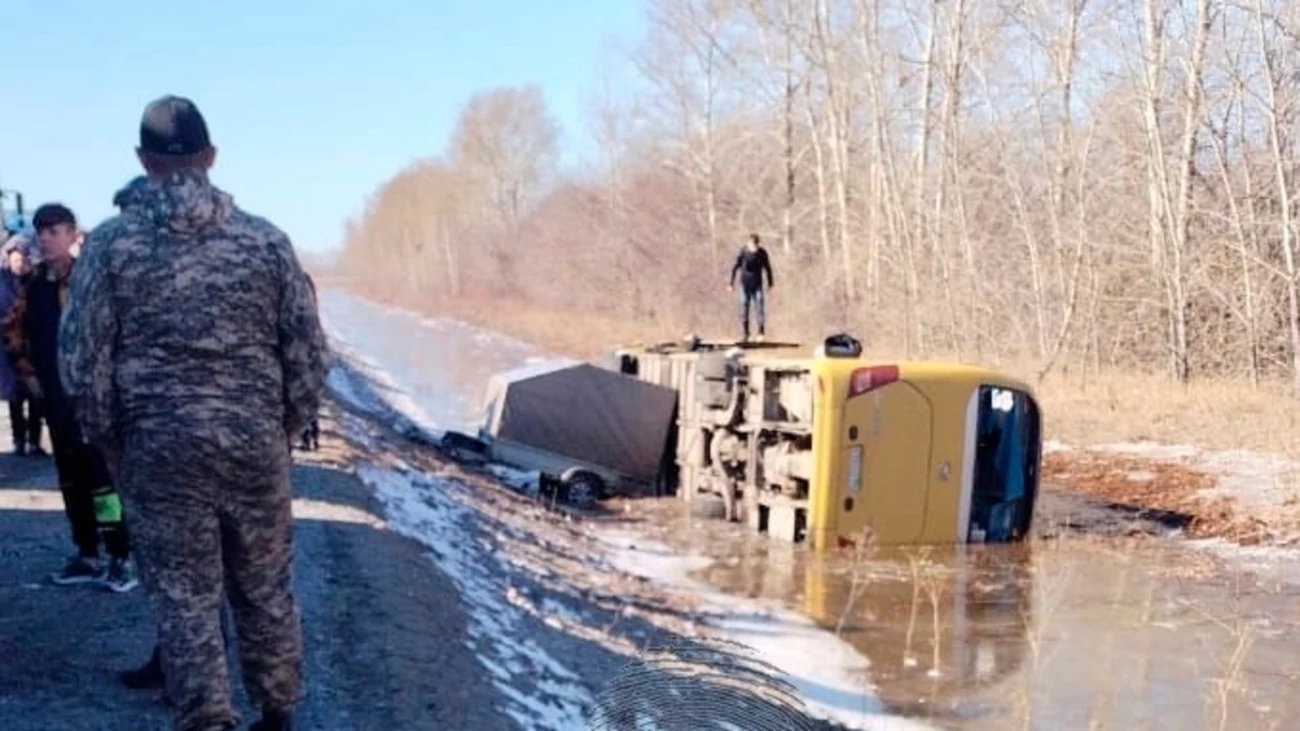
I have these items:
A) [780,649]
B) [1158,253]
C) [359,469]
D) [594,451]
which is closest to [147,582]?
[780,649]

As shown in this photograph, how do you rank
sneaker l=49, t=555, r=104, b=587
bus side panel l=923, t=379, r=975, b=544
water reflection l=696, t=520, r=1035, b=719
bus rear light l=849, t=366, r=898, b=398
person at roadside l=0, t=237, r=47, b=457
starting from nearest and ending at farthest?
sneaker l=49, t=555, r=104, b=587 < person at roadside l=0, t=237, r=47, b=457 < water reflection l=696, t=520, r=1035, b=719 < bus rear light l=849, t=366, r=898, b=398 < bus side panel l=923, t=379, r=975, b=544

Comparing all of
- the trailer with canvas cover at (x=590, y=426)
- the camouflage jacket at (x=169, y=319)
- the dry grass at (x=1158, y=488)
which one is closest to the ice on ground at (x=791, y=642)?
the trailer with canvas cover at (x=590, y=426)

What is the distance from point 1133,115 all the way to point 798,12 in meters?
12.9

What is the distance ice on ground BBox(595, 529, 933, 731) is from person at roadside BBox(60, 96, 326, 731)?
2.98m

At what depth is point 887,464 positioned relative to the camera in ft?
34.8

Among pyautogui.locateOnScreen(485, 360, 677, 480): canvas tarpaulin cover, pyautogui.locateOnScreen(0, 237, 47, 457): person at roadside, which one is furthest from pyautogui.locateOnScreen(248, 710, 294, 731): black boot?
pyautogui.locateOnScreen(485, 360, 677, 480): canvas tarpaulin cover

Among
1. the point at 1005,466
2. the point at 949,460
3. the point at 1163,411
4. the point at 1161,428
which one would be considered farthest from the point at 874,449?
the point at 1163,411

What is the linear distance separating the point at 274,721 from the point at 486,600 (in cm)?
399

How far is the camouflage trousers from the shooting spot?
357 cm

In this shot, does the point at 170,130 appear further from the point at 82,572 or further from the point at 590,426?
the point at 590,426

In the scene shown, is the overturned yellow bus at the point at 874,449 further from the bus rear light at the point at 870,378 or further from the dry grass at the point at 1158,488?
the dry grass at the point at 1158,488

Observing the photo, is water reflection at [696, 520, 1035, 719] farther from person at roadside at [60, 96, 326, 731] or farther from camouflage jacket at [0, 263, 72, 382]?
camouflage jacket at [0, 263, 72, 382]

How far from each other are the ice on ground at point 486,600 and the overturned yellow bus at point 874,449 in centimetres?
261

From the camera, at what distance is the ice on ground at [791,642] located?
23.3 feet
